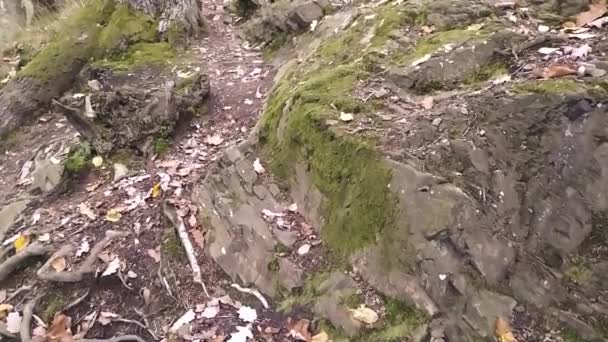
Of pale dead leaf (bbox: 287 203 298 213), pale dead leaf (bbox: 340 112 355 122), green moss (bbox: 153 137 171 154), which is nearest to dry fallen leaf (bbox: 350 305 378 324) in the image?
pale dead leaf (bbox: 287 203 298 213)

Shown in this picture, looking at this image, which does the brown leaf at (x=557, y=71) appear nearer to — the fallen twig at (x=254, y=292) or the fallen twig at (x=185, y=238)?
A: the fallen twig at (x=254, y=292)

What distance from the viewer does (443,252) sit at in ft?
10.6

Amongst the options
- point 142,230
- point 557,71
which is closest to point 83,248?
point 142,230

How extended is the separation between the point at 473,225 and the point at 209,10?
7.52 m

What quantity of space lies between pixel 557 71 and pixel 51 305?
4.30 metres

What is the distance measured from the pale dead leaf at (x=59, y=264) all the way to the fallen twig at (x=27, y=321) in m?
0.26

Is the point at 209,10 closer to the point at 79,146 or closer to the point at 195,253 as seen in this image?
the point at 79,146

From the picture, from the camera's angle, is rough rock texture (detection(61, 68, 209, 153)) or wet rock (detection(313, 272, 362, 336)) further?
rough rock texture (detection(61, 68, 209, 153))

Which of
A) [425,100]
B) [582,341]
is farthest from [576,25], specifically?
[582,341]

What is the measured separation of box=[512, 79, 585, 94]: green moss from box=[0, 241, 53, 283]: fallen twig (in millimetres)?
4166

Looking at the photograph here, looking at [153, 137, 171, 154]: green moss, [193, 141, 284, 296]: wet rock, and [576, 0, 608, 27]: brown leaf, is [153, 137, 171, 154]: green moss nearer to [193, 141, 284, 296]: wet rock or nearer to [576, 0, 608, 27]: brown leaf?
[193, 141, 284, 296]: wet rock

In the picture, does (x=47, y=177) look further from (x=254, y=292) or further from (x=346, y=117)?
(x=346, y=117)

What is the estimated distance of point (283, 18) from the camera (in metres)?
7.40

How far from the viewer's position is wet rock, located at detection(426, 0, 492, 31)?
495 centimetres
